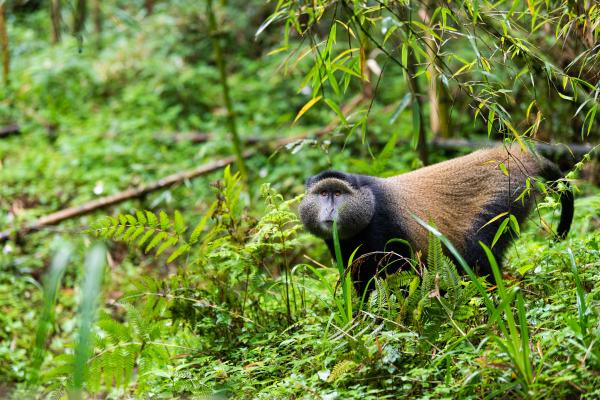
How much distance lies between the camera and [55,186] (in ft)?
25.3

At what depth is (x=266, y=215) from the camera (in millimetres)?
3820

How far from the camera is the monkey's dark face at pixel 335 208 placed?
13.2 feet

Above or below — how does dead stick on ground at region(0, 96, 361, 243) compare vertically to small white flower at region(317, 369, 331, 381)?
above

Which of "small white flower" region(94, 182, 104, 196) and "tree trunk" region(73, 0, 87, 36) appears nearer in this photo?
"tree trunk" region(73, 0, 87, 36)

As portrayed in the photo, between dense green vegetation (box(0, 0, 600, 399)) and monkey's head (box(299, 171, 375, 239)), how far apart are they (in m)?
0.22

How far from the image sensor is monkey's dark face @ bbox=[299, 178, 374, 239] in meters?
4.04

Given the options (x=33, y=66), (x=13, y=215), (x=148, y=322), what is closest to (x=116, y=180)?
(x=13, y=215)

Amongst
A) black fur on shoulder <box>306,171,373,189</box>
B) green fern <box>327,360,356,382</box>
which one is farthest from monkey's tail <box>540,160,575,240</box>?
green fern <box>327,360,356,382</box>

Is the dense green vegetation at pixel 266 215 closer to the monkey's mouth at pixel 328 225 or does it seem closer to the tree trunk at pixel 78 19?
the tree trunk at pixel 78 19

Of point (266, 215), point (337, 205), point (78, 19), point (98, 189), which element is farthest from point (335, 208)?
point (98, 189)

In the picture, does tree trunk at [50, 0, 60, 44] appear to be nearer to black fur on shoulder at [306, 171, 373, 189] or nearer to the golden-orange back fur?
black fur on shoulder at [306, 171, 373, 189]

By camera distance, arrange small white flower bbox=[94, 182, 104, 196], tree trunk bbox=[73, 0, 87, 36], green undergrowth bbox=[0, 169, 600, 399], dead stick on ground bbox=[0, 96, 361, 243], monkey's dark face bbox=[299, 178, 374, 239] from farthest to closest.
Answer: small white flower bbox=[94, 182, 104, 196]
dead stick on ground bbox=[0, 96, 361, 243]
monkey's dark face bbox=[299, 178, 374, 239]
tree trunk bbox=[73, 0, 87, 36]
green undergrowth bbox=[0, 169, 600, 399]

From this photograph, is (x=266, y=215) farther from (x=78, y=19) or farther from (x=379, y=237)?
(x=78, y=19)

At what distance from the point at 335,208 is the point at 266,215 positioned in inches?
18.1
